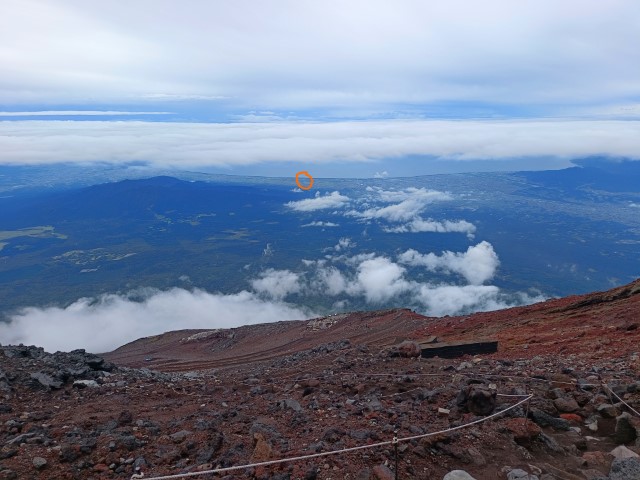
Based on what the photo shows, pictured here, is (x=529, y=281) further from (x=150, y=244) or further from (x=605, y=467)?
(x=605, y=467)

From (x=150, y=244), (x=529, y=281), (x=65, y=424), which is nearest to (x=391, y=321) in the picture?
(x=65, y=424)

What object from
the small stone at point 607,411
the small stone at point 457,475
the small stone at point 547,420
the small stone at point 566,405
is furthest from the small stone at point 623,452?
the small stone at point 457,475

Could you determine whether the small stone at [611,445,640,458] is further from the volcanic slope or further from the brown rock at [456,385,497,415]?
the volcanic slope

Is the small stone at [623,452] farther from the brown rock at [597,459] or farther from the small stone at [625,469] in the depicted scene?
the small stone at [625,469]

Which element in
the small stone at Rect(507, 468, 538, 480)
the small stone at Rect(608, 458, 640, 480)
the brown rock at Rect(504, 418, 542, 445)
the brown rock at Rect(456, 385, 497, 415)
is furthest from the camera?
the brown rock at Rect(456, 385, 497, 415)

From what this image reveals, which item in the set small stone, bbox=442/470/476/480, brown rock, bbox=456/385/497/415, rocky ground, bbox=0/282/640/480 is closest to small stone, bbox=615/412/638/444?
rocky ground, bbox=0/282/640/480

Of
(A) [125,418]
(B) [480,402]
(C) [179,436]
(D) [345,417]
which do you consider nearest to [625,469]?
(B) [480,402]

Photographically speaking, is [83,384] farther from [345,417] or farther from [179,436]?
[345,417]

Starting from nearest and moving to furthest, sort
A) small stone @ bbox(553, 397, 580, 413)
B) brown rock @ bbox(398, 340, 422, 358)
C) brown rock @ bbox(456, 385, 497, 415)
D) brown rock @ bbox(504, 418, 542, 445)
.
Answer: brown rock @ bbox(504, 418, 542, 445)
brown rock @ bbox(456, 385, 497, 415)
small stone @ bbox(553, 397, 580, 413)
brown rock @ bbox(398, 340, 422, 358)
